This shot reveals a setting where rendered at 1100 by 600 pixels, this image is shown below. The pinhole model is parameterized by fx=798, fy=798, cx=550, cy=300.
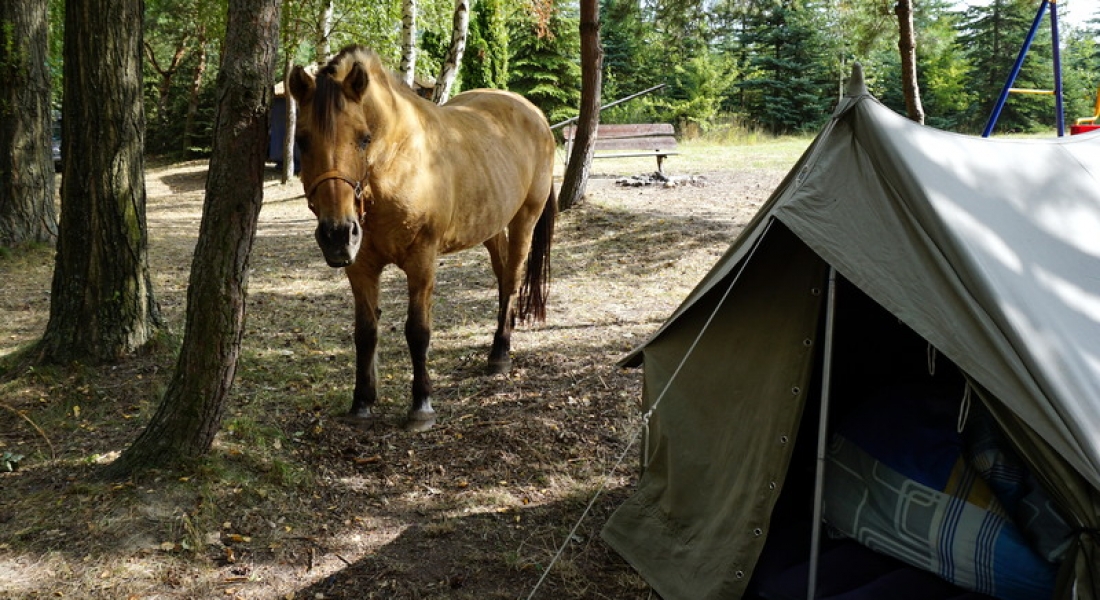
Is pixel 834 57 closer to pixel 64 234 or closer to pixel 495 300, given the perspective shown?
pixel 495 300

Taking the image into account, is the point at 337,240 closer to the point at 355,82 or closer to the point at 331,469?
the point at 355,82

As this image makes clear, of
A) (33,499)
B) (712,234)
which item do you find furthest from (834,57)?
(33,499)

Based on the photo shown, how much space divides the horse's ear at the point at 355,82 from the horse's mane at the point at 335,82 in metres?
0.02

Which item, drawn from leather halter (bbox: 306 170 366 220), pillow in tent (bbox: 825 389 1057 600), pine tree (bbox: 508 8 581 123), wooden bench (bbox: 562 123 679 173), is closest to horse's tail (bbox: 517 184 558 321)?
leather halter (bbox: 306 170 366 220)

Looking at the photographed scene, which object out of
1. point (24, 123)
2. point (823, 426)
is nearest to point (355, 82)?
point (823, 426)

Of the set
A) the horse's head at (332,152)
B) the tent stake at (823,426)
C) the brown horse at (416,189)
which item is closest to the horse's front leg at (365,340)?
the brown horse at (416,189)

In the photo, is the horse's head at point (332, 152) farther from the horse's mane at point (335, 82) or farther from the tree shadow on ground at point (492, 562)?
the tree shadow on ground at point (492, 562)

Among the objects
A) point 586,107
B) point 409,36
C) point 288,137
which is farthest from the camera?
point 288,137

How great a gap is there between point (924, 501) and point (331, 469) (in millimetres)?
2655

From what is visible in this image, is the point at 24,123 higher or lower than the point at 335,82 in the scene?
higher

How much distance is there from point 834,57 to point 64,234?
28874 millimetres

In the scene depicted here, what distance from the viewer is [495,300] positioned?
739 centimetres

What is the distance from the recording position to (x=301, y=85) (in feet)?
11.5

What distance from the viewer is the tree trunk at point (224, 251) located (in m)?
3.22
